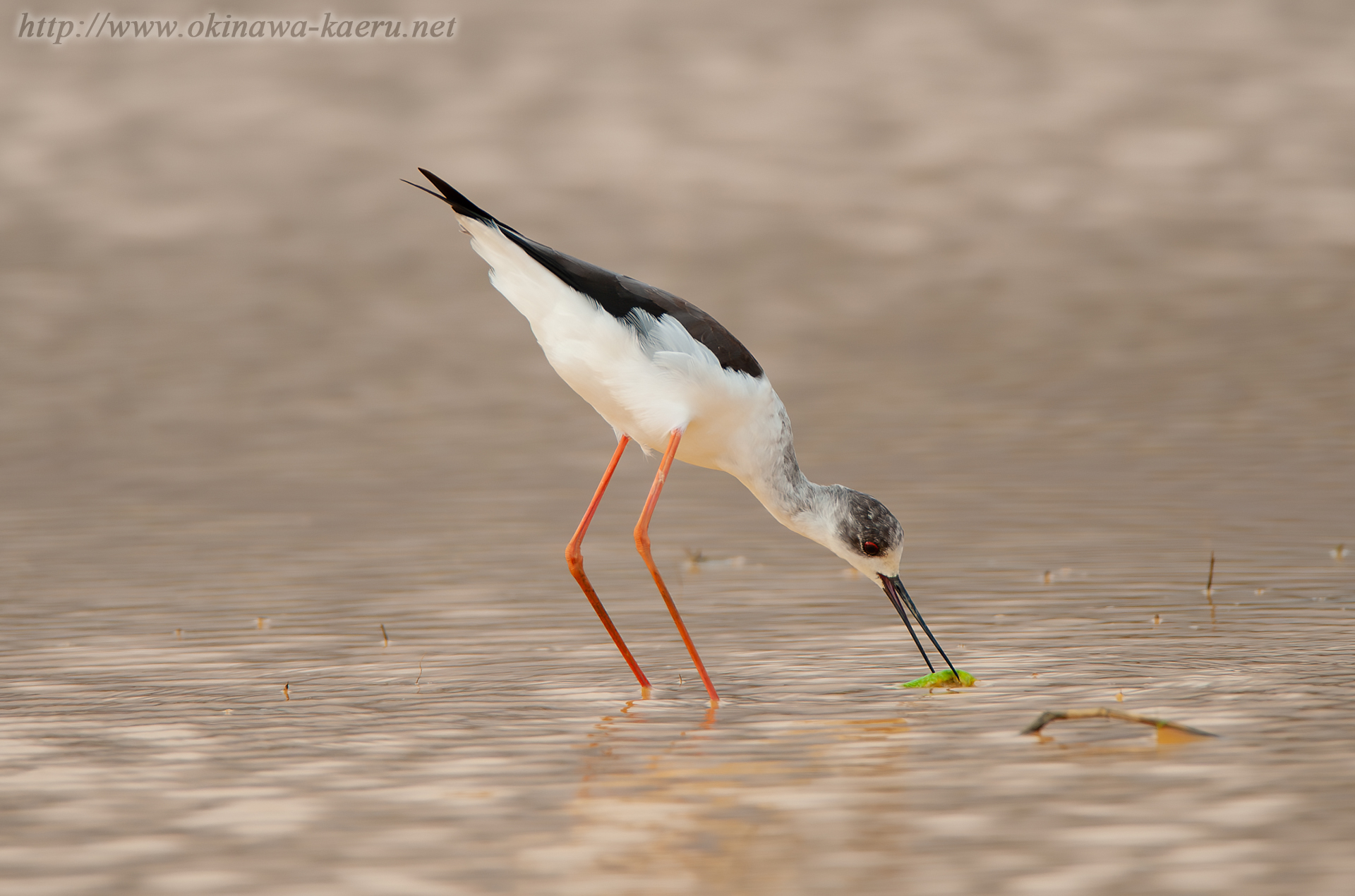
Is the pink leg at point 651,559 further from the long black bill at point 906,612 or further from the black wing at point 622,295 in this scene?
the long black bill at point 906,612

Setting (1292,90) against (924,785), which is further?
(1292,90)

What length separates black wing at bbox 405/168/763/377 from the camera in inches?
253

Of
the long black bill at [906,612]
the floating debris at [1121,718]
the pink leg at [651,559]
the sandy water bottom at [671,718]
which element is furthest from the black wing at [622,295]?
the floating debris at [1121,718]

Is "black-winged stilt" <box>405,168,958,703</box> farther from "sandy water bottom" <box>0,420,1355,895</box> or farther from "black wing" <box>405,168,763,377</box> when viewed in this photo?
"sandy water bottom" <box>0,420,1355,895</box>

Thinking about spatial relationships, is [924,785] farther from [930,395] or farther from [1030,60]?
[1030,60]

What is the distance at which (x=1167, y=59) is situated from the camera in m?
24.3

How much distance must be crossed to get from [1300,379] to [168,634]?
401 inches

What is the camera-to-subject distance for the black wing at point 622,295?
6434 millimetres

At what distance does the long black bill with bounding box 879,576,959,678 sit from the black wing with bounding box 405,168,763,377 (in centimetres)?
98

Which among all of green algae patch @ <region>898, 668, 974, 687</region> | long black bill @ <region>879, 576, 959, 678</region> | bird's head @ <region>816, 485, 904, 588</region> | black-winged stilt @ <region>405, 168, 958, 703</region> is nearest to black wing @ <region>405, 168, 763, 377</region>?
black-winged stilt @ <region>405, 168, 958, 703</region>

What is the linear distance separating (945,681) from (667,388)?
153cm

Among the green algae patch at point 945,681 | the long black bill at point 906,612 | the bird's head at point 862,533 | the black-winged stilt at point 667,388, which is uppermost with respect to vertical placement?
the black-winged stilt at point 667,388

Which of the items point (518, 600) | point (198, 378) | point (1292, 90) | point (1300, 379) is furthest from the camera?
point (1292, 90)

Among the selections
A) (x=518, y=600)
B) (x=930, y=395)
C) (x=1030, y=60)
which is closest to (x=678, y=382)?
(x=518, y=600)
